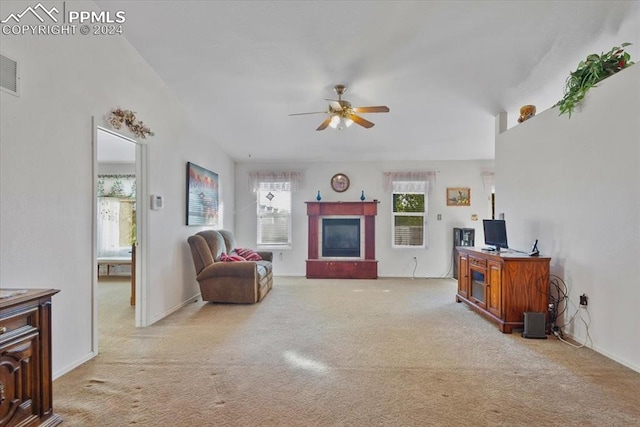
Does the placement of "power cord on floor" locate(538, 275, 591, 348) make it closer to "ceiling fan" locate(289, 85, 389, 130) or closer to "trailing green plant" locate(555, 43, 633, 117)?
"trailing green plant" locate(555, 43, 633, 117)

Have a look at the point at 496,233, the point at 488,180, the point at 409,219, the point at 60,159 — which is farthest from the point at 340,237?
the point at 60,159

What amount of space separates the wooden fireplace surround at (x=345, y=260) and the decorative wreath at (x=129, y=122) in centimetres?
368

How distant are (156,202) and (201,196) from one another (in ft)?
4.35

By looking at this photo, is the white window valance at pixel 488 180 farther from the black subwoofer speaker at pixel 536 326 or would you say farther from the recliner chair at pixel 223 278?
the recliner chair at pixel 223 278

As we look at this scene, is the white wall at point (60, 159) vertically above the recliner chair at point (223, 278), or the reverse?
the white wall at point (60, 159)

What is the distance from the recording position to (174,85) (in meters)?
4.14

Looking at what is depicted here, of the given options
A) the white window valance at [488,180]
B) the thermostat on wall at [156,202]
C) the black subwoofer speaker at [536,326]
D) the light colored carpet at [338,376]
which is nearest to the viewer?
the light colored carpet at [338,376]

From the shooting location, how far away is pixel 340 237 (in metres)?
6.91

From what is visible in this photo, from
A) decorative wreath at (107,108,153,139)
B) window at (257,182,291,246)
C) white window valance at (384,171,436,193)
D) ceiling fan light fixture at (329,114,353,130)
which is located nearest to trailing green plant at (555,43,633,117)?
ceiling fan light fixture at (329,114,353,130)

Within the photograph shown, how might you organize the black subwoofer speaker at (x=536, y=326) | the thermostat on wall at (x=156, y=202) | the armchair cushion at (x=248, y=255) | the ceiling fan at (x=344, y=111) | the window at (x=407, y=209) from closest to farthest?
the black subwoofer speaker at (x=536, y=326)
the ceiling fan at (x=344, y=111)
the thermostat on wall at (x=156, y=202)
the armchair cushion at (x=248, y=255)
the window at (x=407, y=209)

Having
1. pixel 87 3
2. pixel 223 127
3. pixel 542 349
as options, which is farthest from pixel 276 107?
pixel 542 349

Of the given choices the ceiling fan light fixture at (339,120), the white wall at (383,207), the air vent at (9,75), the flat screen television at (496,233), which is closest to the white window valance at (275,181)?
the white wall at (383,207)

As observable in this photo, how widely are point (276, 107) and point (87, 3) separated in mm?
2335

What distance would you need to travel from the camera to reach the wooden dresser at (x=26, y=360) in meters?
1.66
